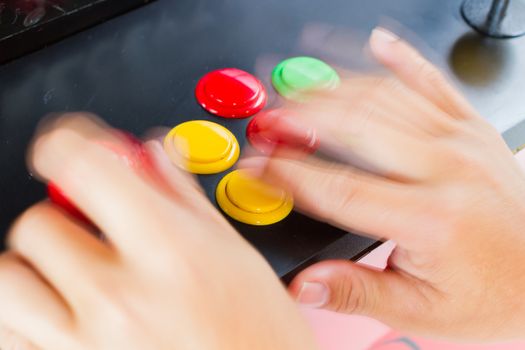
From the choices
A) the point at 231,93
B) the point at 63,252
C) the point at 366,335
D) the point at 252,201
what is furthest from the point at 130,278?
the point at 366,335

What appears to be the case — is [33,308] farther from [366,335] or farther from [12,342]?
[366,335]

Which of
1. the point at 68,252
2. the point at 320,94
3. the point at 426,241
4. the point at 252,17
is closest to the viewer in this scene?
the point at 68,252

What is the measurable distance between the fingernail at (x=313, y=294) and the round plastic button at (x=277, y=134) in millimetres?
124

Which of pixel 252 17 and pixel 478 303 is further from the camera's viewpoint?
pixel 252 17

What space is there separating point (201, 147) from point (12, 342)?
0.74 ft

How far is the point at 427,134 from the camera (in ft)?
1.90

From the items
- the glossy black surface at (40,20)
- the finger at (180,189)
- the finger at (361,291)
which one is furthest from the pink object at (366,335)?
the glossy black surface at (40,20)

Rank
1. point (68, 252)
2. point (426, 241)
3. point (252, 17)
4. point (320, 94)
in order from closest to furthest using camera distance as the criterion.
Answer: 1. point (68, 252)
2. point (426, 241)
3. point (320, 94)
4. point (252, 17)

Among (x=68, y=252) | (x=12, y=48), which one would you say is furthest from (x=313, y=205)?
(x=12, y=48)

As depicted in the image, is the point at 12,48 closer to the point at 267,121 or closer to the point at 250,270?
the point at 267,121

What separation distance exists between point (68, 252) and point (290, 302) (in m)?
0.15

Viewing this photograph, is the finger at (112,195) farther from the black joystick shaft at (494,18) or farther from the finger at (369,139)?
the black joystick shaft at (494,18)

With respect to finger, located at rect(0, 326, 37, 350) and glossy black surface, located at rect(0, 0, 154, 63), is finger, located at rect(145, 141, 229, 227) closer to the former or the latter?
finger, located at rect(0, 326, 37, 350)

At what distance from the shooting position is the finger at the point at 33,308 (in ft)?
1.35
